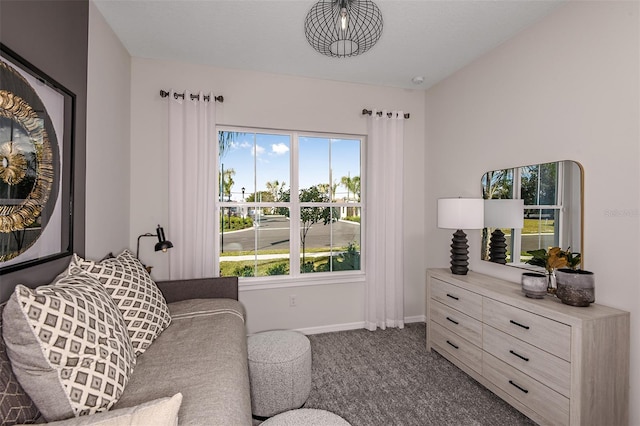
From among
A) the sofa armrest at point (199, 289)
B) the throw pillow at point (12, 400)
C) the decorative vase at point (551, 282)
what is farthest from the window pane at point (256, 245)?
the decorative vase at point (551, 282)

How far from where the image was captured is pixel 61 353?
102 centimetres

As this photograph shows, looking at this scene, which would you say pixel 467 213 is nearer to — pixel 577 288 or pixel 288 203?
pixel 577 288

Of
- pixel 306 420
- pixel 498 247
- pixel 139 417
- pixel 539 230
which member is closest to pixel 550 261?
pixel 539 230

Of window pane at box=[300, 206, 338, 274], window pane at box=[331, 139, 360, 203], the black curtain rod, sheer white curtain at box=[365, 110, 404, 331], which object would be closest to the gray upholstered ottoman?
window pane at box=[300, 206, 338, 274]

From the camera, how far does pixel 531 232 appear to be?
2.31m

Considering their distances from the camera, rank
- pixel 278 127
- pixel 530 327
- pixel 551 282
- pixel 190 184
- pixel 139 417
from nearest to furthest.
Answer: pixel 139 417 → pixel 530 327 → pixel 551 282 → pixel 190 184 → pixel 278 127

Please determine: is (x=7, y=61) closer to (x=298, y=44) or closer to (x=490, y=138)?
(x=298, y=44)

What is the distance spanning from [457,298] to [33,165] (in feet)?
9.35

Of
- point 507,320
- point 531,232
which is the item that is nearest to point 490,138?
point 531,232

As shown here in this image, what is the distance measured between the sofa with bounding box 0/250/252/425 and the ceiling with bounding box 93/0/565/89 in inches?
71.7

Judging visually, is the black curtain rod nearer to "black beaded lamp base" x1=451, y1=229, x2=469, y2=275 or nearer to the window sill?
the window sill

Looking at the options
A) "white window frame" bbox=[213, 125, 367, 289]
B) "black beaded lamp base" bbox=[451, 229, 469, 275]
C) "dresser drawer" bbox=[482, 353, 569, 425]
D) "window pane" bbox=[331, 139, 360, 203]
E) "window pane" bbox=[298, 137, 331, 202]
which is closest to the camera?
"dresser drawer" bbox=[482, 353, 569, 425]

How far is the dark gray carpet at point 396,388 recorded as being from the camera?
1.96 metres

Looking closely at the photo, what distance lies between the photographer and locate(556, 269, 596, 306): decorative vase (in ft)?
5.75
